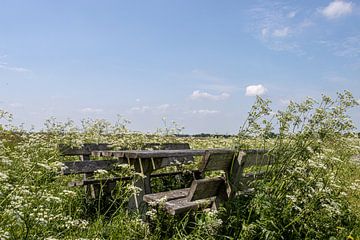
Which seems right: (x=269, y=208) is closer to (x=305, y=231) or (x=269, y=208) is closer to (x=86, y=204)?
(x=305, y=231)

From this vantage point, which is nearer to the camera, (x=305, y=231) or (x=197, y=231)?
(x=197, y=231)

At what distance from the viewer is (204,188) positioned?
4.30m

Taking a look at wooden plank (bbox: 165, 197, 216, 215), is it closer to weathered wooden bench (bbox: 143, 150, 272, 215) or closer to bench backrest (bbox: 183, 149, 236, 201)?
weathered wooden bench (bbox: 143, 150, 272, 215)

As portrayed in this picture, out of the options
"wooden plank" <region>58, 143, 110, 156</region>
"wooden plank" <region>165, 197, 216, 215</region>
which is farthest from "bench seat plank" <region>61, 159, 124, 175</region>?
"wooden plank" <region>165, 197, 216, 215</region>

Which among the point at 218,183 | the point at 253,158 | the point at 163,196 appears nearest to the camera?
the point at 218,183

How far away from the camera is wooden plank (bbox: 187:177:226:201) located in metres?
4.20

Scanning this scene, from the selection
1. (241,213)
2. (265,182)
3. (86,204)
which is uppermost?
(265,182)

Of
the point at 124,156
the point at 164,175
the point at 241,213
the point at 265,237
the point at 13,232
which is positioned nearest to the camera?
the point at 13,232

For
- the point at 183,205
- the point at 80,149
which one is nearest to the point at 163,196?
the point at 183,205

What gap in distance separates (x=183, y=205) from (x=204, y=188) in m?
0.39

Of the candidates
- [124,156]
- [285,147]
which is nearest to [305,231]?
[285,147]

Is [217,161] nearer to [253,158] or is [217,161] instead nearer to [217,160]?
[217,160]

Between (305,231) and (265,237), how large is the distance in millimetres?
825

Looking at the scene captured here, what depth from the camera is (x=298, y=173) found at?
4.54 m
